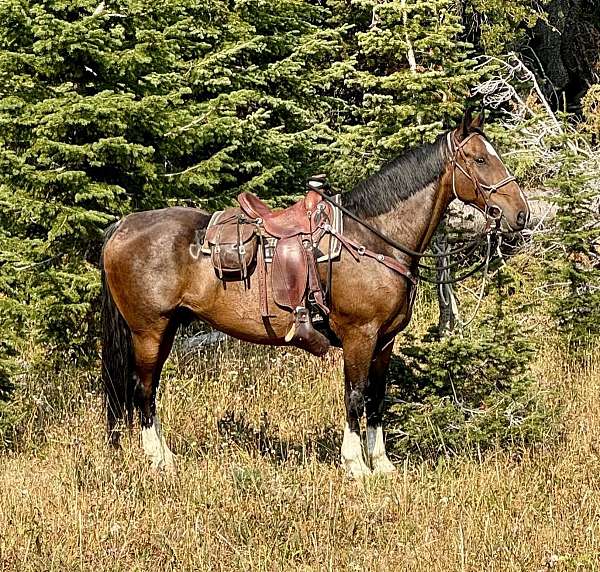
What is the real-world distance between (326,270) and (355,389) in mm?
920

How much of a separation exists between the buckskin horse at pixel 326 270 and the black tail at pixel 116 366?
107mm

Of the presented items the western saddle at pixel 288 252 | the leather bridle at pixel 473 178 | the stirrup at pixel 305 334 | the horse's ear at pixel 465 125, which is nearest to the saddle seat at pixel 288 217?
the western saddle at pixel 288 252

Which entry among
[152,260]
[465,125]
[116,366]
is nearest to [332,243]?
[465,125]

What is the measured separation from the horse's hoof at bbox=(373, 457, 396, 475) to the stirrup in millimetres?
949

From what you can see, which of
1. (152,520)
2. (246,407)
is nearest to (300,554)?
(152,520)

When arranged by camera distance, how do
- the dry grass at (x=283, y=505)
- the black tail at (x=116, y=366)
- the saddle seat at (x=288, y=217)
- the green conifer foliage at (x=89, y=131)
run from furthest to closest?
the green conifer foliage at (x=89, y=131)
the black tail at (x=116, y=366)
the saddle seat at (x=288, y=217)
the dry grass at (x=283, y=505)

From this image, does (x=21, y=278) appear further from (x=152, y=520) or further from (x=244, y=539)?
(x=244, y=539)

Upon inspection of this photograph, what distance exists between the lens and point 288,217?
657cm

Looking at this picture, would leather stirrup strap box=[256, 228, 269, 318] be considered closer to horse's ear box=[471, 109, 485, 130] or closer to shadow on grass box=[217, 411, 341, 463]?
shadow on grass box=[217, 411, 341, 463]

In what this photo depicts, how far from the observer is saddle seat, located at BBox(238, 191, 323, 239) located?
6.47 meters

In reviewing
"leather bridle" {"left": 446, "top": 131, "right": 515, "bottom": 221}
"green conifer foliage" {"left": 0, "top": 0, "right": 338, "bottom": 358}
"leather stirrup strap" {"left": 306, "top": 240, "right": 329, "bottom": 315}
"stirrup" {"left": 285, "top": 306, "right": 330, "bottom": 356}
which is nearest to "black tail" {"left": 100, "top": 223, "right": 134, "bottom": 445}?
"green conifer foliage" {"left": 0, "top": 0, "right": 338, "bottom": 358}

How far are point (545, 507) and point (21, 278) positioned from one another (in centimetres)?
485

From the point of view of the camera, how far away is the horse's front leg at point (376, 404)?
6.63 m

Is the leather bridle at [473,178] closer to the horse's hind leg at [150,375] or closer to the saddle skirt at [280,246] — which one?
the saddle skirt at [280,246]
